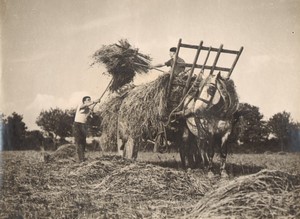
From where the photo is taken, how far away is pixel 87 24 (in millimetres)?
4301

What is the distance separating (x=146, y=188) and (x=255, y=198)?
3.17ft

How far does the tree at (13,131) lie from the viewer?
417 cm

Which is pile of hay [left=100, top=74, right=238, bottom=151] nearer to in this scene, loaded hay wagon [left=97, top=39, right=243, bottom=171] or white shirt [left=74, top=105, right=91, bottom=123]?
loaded hay wagon [left=97, top=39, right=243, bottom=171]

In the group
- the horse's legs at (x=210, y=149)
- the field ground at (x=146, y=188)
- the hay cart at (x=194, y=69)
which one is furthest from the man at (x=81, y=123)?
the horse's legs at (x=210, y=149)

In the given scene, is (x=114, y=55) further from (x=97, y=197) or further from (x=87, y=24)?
(x=97, y=197)

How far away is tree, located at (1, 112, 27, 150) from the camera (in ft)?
13.7

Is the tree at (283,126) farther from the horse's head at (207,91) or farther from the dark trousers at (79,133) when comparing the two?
the dark trousers at (79,133)

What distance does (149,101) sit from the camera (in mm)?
4449

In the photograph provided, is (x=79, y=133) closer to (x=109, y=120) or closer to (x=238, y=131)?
(x=109, y=120)

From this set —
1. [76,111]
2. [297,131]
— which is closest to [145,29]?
[76,111]

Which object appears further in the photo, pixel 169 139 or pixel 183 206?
pixel 169 139

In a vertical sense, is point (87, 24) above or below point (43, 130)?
above

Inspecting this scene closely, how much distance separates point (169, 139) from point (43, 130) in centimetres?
129

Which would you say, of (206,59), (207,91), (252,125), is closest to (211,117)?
(207,91)
